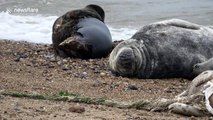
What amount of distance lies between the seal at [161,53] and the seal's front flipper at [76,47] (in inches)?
37.7

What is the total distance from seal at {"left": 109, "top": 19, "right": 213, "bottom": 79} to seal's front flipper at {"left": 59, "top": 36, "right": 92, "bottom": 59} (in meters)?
0.96

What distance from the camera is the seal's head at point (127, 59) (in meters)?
7.27

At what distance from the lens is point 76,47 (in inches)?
336

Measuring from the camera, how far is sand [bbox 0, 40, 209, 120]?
175 inches

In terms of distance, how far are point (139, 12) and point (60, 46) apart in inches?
264

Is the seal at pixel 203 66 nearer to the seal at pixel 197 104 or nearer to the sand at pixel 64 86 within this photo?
the sand at pixel 64 86

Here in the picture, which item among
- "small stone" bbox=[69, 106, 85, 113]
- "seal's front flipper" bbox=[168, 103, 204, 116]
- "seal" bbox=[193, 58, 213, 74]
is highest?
"small stone" bbox=[69, 106, 85, 113]

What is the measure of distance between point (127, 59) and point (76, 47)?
1.49 metres

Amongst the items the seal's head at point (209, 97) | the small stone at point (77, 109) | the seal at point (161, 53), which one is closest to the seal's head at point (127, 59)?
the seal at point (161, 53)

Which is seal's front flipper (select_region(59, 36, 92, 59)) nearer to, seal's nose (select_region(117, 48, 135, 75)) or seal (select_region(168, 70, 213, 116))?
seal's nose (select_region(117, 48, 135, 75))
